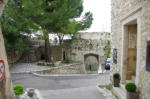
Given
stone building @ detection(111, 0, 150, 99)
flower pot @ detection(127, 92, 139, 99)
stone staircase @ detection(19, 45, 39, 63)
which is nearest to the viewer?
stone building @ detection(111, 0, 150, 99)

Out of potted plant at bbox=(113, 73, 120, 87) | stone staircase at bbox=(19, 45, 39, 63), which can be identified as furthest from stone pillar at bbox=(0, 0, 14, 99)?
stone staircase at bbox=(19, 45, 39, 63)

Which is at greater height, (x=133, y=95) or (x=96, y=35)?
(x=96, y=35)

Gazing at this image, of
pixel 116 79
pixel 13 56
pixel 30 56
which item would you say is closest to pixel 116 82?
pixel 116 79

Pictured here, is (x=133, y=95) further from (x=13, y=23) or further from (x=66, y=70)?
(x=13, y=23)

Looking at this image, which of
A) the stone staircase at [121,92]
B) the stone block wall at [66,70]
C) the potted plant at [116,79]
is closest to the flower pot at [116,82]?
the potted plant at [116,79]

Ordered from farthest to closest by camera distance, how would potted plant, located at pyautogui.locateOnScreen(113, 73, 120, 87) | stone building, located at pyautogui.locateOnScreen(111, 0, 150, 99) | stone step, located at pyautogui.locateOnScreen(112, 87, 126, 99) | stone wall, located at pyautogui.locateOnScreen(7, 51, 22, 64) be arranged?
1. stone wall, located at pyautogui.locateOnScreen(7, 51, 22, 64)
2. potted plant, located at pyautogui.locateOnScreen(113, 73, 120, 87)
3. stone step, located at pyautogui.locateOnScreen(112, 87, 126, 99)
4. stone building, located at pyautogui.locateOnScreen(111, 0, 150, 99)

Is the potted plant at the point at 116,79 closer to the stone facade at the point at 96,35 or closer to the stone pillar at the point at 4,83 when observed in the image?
the stone pillar at the point at 4,83

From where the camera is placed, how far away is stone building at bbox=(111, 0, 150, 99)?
2.38m

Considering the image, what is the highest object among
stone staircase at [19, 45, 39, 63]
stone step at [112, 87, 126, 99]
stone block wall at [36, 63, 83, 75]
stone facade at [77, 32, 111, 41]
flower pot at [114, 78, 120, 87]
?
stone facade at [77, 32, 111, 41]

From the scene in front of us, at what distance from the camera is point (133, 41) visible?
12.9 ft

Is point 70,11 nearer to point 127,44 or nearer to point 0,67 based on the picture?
point 127,44

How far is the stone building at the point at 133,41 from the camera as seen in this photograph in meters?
2.38

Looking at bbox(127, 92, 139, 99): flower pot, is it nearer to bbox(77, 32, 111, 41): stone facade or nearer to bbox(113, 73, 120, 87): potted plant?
bbox(113, 73, 120, 87): potted plant

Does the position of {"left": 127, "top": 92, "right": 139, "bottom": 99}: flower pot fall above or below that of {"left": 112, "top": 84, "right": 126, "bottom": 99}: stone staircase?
A: above
